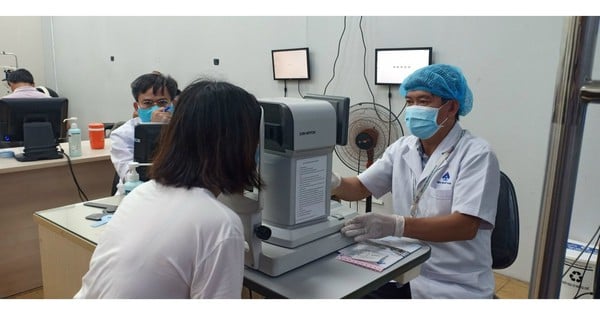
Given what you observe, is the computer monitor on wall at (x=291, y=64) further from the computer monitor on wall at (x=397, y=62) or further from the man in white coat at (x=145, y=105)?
the man in white coat at (x=145, y=105)

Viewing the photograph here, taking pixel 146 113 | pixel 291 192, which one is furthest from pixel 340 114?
pixel 146 113

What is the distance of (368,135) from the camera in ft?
8.25

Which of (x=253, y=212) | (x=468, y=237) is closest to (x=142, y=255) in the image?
(x=253, y=212)

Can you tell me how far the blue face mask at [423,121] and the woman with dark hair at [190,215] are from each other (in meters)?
0.72

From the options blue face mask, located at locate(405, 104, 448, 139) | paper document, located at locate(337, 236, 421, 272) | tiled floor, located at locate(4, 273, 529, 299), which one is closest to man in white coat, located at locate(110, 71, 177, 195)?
tiled floor, located at locate(4, 273, 529, 299)

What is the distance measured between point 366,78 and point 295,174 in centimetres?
224

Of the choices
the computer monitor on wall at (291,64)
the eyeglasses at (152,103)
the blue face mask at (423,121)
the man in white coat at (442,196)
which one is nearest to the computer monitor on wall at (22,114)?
the eyeglasses at (152,103)

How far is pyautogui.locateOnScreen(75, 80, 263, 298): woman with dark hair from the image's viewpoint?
2.98ft

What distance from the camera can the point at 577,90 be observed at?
283 millimetres

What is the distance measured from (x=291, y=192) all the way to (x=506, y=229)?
784 millimetres

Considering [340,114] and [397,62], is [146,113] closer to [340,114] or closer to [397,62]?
[340,114]

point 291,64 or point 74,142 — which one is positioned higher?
point 291,64

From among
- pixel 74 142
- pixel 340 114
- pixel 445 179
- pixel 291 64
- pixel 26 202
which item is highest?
pixel 291 64

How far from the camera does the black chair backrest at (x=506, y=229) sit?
4.99 feet
